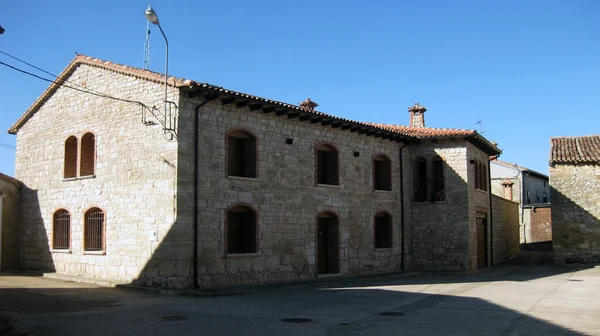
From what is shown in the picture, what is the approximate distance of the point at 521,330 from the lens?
30.9ft

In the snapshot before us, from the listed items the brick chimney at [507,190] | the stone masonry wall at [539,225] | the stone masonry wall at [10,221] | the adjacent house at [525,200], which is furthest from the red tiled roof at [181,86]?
the stone masonry wall at [539,225]

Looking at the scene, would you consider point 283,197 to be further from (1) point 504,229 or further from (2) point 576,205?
(1) point 504,229

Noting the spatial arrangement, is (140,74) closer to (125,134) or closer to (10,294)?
(125,134)

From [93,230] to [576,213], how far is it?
67.8ft

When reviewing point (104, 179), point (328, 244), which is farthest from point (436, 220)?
point (104, 179)

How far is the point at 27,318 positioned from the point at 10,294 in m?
3.97

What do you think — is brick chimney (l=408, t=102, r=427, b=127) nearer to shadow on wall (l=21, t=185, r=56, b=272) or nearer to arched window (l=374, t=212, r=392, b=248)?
arched window (l=374, t=212, r=392, b=248)

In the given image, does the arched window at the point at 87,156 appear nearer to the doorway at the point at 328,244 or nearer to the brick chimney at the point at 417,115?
the doorway at the point at 328,244

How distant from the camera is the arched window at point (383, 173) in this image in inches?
875

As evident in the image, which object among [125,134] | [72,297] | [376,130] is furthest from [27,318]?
[376,130]

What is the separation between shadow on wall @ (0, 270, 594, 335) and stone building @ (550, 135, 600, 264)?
10.9 m

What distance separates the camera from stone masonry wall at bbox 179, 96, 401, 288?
49.8 ft

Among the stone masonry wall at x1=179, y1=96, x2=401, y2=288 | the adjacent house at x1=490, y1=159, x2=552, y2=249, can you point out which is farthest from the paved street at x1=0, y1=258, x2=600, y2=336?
the adjacent house at x1=490, y1=159, x2=552, y2=249

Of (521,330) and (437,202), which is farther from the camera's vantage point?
(437,202)
